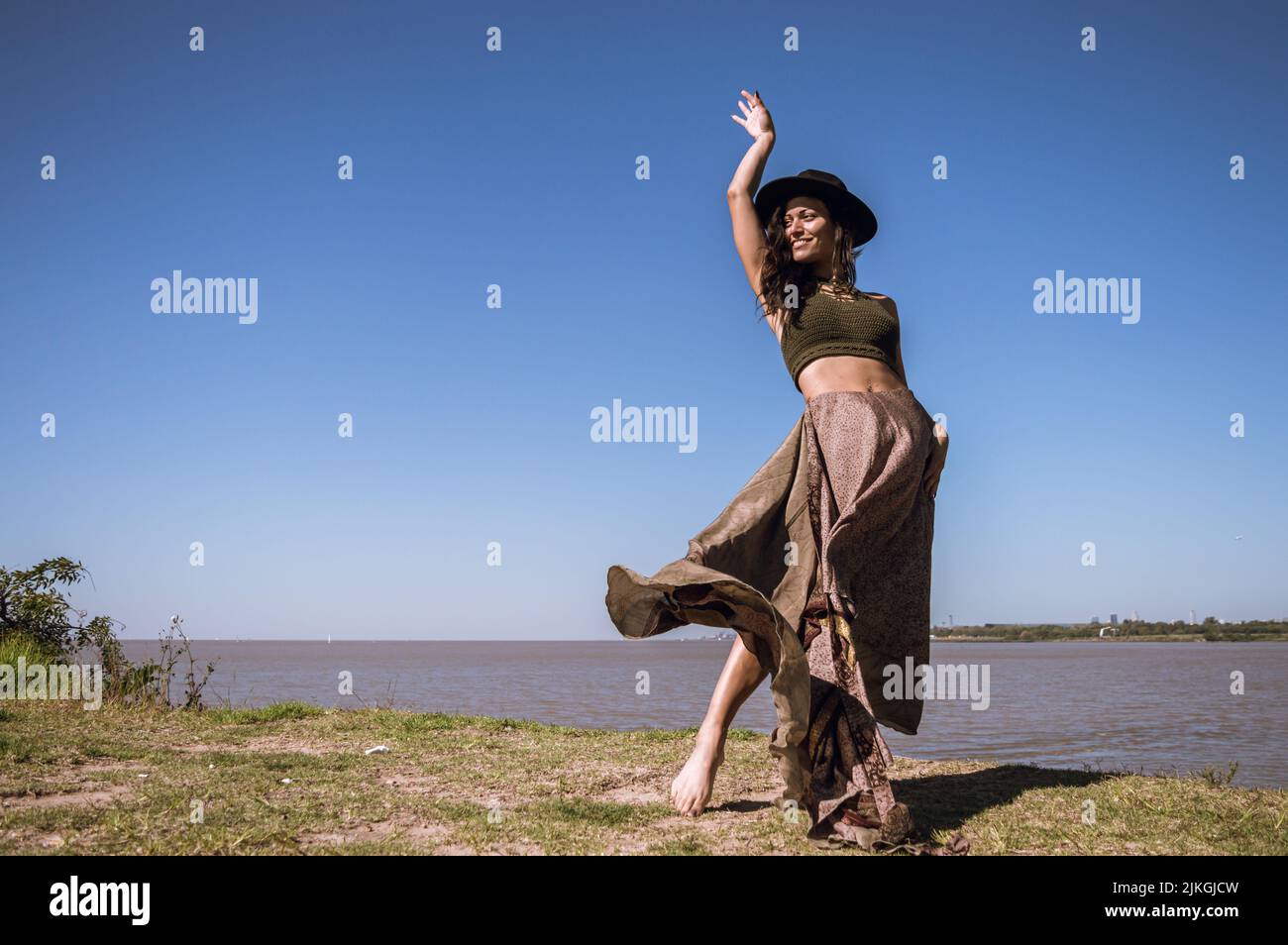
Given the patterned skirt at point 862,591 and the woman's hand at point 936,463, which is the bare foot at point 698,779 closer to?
the patterned skirt at point 862,591

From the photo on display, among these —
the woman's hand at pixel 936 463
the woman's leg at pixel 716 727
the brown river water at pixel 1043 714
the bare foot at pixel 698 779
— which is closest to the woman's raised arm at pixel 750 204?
the woman's hand at pixel 936 463

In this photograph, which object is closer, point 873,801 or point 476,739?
point 873,801

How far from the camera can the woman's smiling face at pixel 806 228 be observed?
418 centimetres

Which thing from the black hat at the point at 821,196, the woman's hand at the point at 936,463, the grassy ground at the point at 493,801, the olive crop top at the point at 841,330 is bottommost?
the grassy ground at the point at 493,801

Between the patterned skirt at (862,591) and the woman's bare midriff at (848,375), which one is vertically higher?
the woman's bare midriff at (848,375)

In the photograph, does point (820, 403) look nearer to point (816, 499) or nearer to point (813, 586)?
point (816, 499)

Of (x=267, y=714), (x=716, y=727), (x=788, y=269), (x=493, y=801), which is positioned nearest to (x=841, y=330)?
(x=788, y=269)

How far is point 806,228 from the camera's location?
13.7ft

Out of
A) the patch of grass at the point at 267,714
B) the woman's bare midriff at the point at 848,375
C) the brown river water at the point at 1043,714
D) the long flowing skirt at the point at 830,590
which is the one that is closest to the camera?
the long flowing skirt at the point at 830,590

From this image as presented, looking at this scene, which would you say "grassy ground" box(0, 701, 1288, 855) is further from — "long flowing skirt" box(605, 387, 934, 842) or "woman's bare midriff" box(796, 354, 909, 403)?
"woman's bare midriff" box(796, 354, 909, 403)

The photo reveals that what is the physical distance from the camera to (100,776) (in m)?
4.31

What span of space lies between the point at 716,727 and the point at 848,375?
5.80 ft
